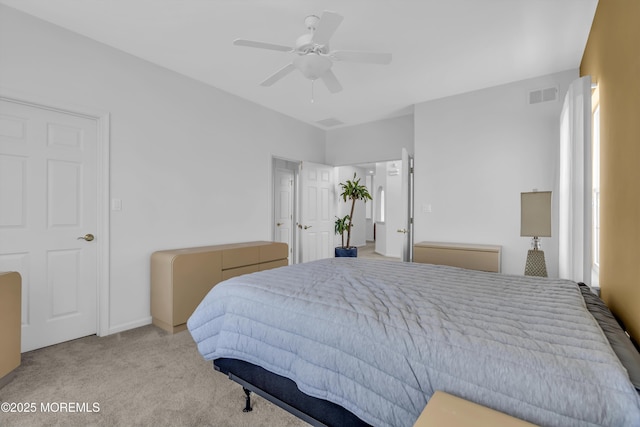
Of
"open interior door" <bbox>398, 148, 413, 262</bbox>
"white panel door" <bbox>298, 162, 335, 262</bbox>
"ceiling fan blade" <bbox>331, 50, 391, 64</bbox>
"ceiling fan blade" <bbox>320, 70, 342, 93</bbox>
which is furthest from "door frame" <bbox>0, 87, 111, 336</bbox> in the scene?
"open interior door" <bbox>398, 148, 413, 262</bbox>

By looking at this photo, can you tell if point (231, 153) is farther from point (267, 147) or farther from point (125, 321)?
point (125, 321)

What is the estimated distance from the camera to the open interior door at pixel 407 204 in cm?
429

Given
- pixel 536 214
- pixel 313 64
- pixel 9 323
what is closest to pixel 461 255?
pixel 536 214

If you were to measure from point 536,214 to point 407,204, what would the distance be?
73.5 inches

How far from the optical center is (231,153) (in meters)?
4.21

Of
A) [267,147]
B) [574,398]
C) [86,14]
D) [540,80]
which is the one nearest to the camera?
[574,398]

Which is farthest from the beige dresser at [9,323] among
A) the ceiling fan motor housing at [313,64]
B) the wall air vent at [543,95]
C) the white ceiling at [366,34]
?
the wall air vent at [543,95]

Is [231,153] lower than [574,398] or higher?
higher

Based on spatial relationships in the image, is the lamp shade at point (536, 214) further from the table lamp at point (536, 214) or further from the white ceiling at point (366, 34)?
the white ceiling at point (366, 34)

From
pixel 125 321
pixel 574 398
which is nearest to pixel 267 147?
pixel 125 321

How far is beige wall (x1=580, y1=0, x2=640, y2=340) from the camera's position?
145 cm

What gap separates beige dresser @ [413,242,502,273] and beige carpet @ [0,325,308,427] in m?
2.67

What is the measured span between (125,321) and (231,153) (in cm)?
232

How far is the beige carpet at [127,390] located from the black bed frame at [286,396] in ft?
0.69
